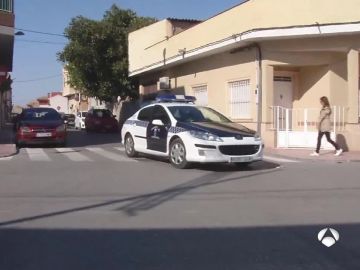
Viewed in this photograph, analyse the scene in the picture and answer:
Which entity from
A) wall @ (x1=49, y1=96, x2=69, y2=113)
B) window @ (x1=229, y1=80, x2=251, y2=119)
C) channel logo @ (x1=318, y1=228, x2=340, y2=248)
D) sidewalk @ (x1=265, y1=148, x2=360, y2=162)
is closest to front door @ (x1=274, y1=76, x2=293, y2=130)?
window @ (x1=229, y1=80, x2=251, y2=119)

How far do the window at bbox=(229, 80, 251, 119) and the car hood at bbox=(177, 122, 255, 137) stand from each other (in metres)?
7.70

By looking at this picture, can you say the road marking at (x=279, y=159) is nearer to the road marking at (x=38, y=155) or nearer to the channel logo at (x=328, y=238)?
the road marking at (x=38, y=155)

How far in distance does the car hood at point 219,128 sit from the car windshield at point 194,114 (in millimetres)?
447

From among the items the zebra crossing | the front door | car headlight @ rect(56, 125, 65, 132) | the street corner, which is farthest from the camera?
the front door

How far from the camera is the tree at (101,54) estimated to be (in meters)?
37.0

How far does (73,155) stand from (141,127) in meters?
2.77

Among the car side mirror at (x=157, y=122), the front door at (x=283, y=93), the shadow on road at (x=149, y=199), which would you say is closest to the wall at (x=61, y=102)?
the front door at (x=283, y=93)

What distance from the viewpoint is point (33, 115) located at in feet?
70.5

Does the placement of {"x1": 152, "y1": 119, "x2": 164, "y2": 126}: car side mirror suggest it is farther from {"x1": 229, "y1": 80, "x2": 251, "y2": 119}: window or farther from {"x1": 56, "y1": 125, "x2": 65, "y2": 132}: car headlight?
{"x1": 229, "y1": 80, "x2": 251, "y2": 119}: window

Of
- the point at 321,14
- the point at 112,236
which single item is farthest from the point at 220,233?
the point at 321,14

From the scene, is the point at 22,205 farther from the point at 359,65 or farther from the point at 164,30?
the point at 164,30

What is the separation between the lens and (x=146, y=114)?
51.9 feet

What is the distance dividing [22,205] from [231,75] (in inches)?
591

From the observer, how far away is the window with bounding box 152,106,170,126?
14444 millimetres
